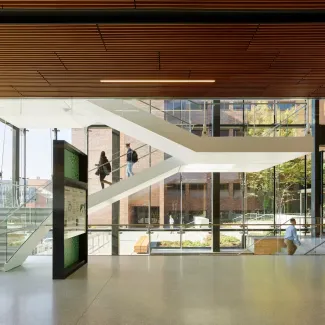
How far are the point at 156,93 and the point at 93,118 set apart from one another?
2.98 m

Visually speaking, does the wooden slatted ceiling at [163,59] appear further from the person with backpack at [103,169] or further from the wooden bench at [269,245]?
the wooden bench at [269,245]

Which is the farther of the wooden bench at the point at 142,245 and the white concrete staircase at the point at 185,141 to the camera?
the wooden bench at the point at 142,245

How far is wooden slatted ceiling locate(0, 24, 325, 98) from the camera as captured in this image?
5.61 meters

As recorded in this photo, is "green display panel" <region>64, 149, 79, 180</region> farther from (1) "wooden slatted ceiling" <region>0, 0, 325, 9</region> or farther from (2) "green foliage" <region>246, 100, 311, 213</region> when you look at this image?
(2) "green foliage" <region>246, 100, 311, 213</region>

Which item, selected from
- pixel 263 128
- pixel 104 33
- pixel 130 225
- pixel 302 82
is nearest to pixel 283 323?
pixel 104 33

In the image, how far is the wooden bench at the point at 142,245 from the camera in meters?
12.4

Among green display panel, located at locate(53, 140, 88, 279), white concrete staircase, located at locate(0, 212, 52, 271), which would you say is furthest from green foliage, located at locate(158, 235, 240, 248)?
white concrete staircase, located at locate(0, 212, 52, 271)

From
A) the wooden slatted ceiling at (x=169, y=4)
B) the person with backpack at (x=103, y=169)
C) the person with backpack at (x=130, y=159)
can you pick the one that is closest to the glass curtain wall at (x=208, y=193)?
the person with backpack at (x=130, y=159)

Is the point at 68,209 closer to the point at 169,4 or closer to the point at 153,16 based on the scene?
the point at 169,4

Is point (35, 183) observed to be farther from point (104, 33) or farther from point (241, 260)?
point (104, 33)

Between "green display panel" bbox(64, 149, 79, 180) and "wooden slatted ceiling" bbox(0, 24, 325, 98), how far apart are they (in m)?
1.34

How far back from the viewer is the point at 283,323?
525 centimetres

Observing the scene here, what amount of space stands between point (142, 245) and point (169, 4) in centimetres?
884

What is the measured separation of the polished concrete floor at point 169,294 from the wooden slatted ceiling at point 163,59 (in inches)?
140
